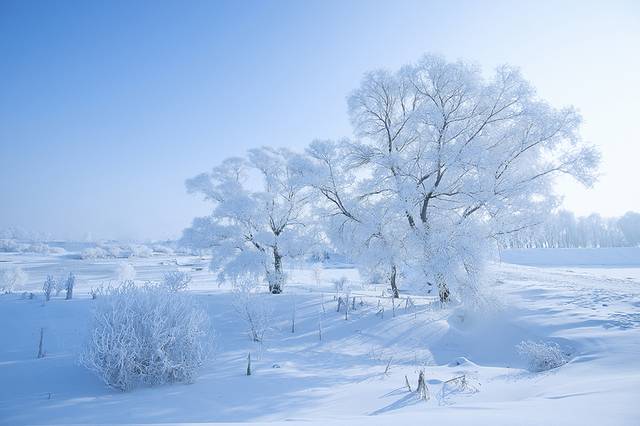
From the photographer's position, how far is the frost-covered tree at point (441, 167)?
13.3m

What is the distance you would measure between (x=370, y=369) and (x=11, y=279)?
120 ft

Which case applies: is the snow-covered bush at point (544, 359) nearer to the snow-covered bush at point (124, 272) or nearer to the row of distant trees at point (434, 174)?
the row of distant trees at point (434, 174)

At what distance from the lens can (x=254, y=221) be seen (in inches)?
795

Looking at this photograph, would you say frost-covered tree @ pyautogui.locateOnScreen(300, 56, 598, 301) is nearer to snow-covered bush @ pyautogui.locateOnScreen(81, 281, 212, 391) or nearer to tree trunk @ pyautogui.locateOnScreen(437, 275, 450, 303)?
tree trunk @ pyautogui.locateOnScreen(437, 275, 450, 303)

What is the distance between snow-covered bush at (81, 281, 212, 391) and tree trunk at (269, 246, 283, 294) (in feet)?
38.4

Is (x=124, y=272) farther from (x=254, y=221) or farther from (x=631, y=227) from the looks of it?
(x=631, y=227)

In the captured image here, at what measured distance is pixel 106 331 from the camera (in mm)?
6844

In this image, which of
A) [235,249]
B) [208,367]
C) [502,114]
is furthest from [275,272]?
[502,114]

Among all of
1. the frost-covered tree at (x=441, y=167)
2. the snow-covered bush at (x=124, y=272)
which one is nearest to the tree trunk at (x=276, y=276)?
the frost-covered tree at (x=441, y=167)

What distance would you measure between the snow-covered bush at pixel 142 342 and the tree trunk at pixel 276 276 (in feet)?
38.4

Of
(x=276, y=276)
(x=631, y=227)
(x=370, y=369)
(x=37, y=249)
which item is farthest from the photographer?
(x=37, y=249)

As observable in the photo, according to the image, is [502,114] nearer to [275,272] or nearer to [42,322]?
[275,272]

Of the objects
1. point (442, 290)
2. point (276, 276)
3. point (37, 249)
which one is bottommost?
point (442, 290)

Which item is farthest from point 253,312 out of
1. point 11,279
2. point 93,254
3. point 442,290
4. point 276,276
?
point 93,254
